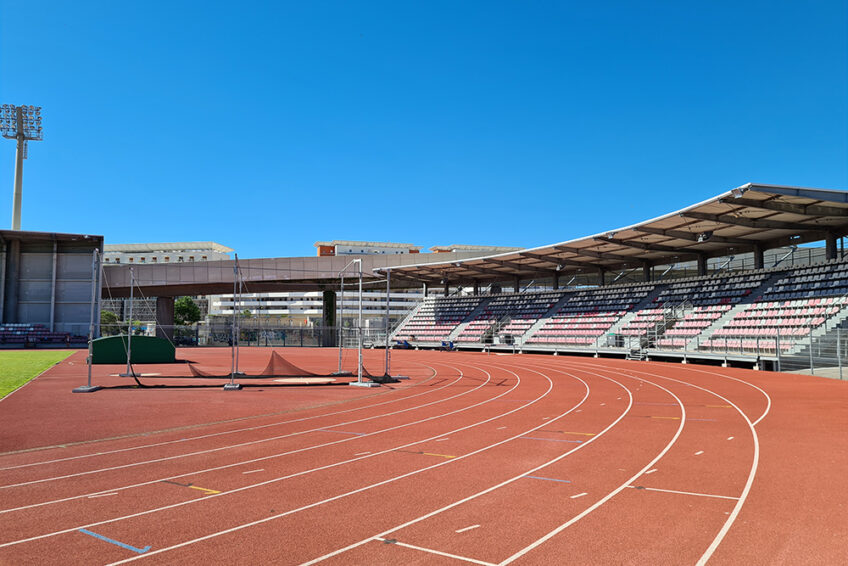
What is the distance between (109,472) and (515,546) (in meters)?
5.90

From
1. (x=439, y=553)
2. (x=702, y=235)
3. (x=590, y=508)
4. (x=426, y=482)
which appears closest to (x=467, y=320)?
(x=702, y=235)

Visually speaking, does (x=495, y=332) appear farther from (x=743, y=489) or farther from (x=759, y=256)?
(x=743, y=489)

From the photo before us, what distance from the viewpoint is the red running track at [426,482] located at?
4.94 m

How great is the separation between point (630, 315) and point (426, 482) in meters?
33.2

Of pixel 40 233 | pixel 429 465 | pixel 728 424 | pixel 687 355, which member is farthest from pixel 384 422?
pixel 40 233

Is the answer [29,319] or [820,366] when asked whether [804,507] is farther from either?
[29,319]

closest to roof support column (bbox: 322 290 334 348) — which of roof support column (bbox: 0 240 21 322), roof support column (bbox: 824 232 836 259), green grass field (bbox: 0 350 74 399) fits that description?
roof support column (bbox: 0 240 21 322)

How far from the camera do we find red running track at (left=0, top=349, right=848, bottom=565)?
494cm

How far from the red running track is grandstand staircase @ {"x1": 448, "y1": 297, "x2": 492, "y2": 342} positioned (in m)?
34.2

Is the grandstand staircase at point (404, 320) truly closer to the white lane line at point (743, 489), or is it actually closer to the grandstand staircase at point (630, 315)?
the grandstand staircase at point (630, 315)

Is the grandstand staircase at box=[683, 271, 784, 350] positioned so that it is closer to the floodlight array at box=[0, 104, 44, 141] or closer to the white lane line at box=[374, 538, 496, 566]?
the white lane line at box=[374, 538, 496, 566]

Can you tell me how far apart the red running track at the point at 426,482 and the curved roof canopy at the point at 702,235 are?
41.8 ft

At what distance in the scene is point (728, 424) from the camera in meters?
11.2

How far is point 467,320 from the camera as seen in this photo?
50.5 meters
